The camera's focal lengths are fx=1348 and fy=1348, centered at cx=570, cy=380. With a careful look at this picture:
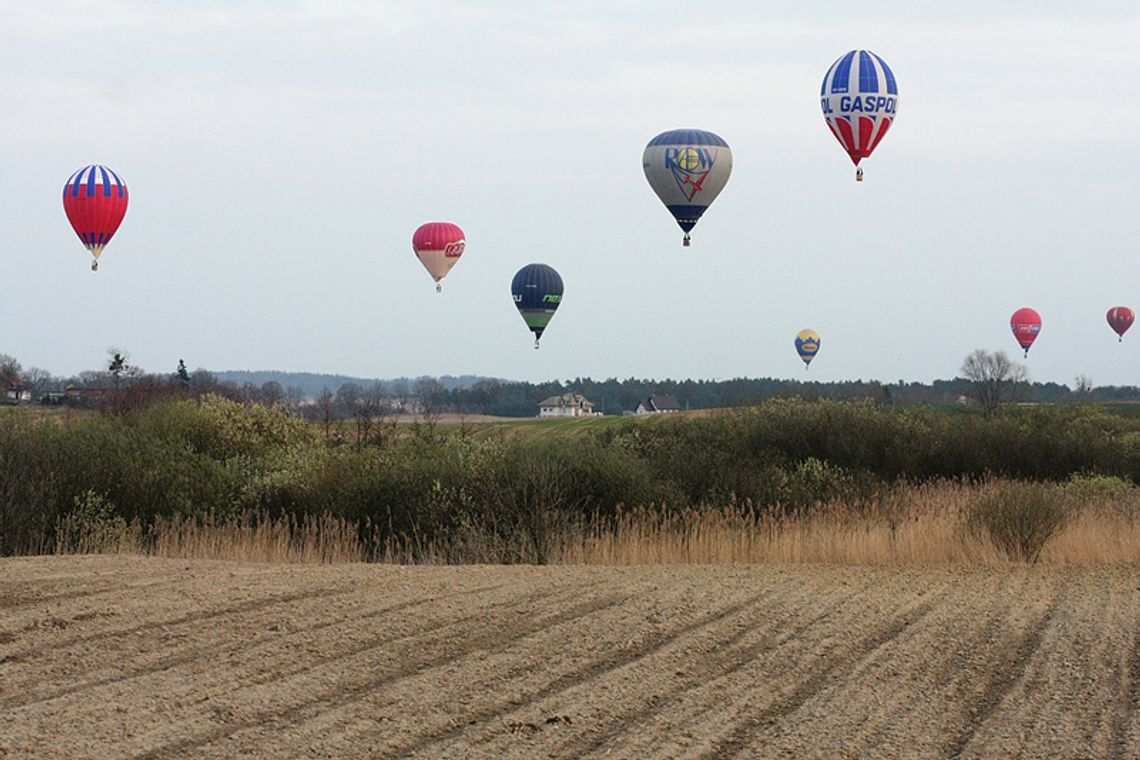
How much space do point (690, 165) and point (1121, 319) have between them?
6068 cm

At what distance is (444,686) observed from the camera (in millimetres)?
9523

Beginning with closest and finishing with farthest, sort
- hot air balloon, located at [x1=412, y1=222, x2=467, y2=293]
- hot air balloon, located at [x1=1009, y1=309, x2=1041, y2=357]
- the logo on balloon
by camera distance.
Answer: the logo on balloon → hot air balloon, located at [x1=412, y1=222, x2=467, y2=293] → hot air balloon, located at [x1=1009, y1=309, x2=1041, y2=357]

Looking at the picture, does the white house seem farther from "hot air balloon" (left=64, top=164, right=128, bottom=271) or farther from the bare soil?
the bare soil

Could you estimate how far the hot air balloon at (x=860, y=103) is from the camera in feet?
123

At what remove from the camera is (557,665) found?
1018cm

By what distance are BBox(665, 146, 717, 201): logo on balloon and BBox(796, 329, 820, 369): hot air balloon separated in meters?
51.1

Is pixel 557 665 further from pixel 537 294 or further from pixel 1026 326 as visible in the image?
pixel 1026 326

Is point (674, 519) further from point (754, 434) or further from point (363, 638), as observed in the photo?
point (754, 434)

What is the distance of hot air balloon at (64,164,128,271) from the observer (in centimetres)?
4219

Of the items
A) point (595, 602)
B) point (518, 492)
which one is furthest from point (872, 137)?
point (595, 602)

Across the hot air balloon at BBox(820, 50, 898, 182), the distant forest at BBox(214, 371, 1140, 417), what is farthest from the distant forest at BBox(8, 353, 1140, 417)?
the hot air balloon at BBox(820, 50, 898, 182)

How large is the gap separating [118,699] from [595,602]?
4.92 m

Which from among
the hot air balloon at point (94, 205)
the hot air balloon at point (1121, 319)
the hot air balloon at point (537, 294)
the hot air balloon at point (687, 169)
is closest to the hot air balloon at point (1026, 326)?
the hot air balloon at point (1121, 319)

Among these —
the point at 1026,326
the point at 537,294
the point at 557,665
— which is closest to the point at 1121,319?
the point at 1026,326
